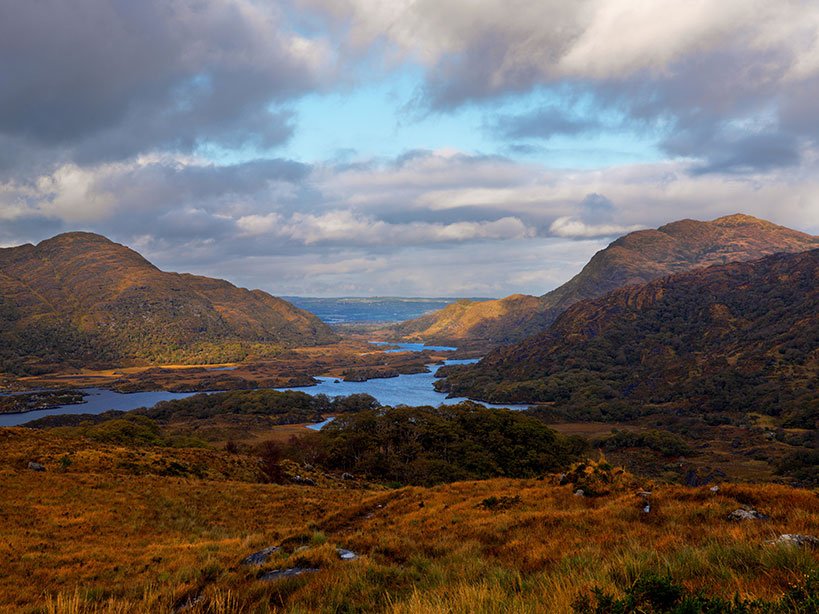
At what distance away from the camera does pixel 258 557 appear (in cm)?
1255

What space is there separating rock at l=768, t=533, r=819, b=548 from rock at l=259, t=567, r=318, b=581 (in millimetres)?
9215

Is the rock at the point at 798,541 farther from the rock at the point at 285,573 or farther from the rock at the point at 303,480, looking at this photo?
the rock at the point at 303,480

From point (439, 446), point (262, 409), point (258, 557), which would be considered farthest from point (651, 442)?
point (262, 409)

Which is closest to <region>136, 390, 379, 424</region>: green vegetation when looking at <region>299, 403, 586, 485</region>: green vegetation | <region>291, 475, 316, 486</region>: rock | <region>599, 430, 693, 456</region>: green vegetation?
<region>599, 430, 693, 456</region>: green vegetation

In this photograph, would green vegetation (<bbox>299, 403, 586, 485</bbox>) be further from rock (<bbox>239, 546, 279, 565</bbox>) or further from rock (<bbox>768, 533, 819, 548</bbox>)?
rock (<bbox>768, 533, 819, 548</bbox>)

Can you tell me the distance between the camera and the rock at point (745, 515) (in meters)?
12.3

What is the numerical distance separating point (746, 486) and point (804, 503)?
2849 mm

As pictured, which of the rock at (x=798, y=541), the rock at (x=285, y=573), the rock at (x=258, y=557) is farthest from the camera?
the rock at (x=258, y=557)

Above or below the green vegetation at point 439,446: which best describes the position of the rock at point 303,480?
above

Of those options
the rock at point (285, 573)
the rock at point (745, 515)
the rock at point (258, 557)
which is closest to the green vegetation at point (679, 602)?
the rock at point (285, 573)

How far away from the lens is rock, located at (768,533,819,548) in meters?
7.91

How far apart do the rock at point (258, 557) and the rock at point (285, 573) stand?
4.19 feet

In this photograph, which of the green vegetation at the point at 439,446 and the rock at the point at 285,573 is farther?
the green vegetation at the point at 439,446

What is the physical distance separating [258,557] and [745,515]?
13.7 m
